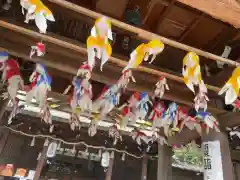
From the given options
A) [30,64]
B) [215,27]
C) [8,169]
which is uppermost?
[215,27]

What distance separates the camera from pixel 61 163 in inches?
246

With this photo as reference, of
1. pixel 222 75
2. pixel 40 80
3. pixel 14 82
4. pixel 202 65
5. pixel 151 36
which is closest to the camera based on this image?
pixel 151 36

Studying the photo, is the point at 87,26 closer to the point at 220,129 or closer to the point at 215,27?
the point at 215,27

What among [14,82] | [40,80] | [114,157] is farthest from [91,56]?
[114,157]

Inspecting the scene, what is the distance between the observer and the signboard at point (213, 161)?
2.12 metres

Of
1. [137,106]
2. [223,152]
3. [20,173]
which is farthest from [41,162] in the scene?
[223,152]

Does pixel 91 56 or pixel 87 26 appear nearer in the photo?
pixel 91 56

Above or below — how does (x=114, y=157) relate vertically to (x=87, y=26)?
below

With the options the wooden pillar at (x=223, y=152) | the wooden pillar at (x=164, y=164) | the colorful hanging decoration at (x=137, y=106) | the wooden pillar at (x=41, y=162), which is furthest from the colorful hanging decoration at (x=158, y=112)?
the wooden pillar at (x=41, y=162)

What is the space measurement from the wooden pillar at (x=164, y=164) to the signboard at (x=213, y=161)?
4.12ft

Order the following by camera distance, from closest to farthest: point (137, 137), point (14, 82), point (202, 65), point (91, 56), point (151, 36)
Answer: point (91, 56), point (151, 36), point (14, 82), point (202, 65), point (137, 137)

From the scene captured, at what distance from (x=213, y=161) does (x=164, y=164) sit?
4.56ft

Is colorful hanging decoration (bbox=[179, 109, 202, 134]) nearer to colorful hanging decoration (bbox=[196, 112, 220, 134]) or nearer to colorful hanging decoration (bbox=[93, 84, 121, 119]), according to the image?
colorful hanging decoration (bbox=[196, 112, 220, 134])

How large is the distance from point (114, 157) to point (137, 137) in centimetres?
216
